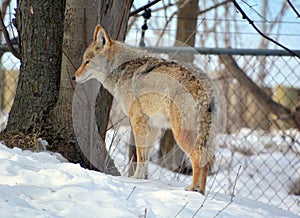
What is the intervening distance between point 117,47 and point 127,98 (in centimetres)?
46

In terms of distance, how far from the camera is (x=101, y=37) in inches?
151

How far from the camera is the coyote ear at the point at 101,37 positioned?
144 inches

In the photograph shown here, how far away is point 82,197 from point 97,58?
63.4 inches

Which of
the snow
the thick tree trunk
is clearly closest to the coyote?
the thick tree trunk

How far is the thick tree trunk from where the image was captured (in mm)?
3717

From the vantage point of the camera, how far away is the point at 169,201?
2.88m

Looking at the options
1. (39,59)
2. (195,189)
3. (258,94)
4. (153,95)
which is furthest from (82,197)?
(258,94)

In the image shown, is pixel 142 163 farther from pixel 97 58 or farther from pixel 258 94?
pixel 258 94

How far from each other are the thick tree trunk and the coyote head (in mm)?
201

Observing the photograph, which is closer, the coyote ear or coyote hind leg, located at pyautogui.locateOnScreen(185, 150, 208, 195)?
coyote hind leg, located at pyautogui.locateOnScreen(185, 150, 208, 195)

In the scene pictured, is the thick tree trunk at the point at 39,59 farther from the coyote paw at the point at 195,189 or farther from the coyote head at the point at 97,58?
the coyote paw at the point at 195,189

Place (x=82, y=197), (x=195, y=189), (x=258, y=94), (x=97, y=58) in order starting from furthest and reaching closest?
(x=258, y=94) → (x=97, y=58) → (x=195, y=189) → (x=82, y=197)

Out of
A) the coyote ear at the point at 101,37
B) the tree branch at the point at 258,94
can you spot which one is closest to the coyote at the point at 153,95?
the coyote ear at the point at 101,37

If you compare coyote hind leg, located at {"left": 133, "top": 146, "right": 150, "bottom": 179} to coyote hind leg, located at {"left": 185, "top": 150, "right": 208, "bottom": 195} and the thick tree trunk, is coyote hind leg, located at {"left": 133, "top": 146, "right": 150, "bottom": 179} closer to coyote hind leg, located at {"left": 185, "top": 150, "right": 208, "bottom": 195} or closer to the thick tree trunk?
coyote hind leg, located at {"left": 185, "top": 150, "right": 208, "bottom": 195}
